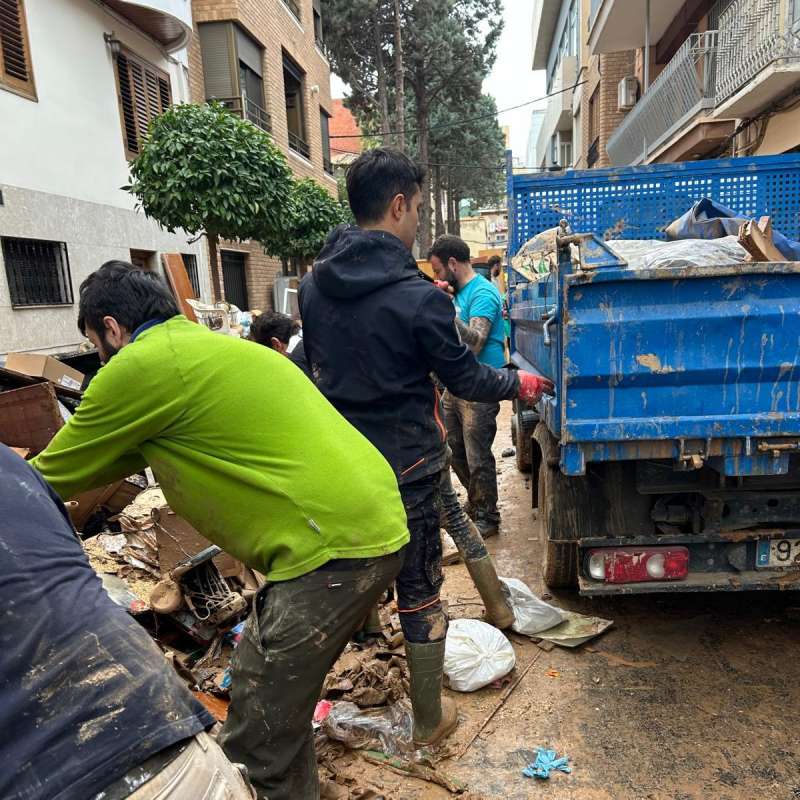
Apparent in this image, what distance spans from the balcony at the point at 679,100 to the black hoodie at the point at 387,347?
9486 mm

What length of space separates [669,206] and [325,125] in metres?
18.3

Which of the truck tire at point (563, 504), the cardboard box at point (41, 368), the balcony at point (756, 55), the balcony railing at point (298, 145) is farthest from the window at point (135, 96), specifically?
the truck tire at point (563, 504)

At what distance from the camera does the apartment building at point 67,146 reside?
707cm

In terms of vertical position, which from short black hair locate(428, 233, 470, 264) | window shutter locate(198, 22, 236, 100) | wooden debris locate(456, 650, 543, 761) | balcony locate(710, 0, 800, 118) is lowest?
→ wooden debris locate(456, 650, 543, 761)

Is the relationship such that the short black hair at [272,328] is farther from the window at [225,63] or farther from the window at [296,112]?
the window at [296,112]

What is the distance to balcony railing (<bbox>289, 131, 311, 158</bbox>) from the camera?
17.4 metres

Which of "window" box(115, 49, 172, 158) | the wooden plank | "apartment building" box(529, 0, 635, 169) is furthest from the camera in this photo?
"apartment building" box(529, 0, 635, 169)

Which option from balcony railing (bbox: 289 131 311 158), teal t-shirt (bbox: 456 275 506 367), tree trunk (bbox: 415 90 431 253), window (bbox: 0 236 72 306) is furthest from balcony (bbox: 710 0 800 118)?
tree trunk (bbox: 415 90 431 253)

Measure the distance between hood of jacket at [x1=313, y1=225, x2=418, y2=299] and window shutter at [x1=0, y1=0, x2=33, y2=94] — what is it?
22.2 ft

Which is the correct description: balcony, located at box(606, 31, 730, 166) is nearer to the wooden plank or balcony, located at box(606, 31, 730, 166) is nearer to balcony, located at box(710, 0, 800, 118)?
balcony, located at box(710, 0, 800, 118)

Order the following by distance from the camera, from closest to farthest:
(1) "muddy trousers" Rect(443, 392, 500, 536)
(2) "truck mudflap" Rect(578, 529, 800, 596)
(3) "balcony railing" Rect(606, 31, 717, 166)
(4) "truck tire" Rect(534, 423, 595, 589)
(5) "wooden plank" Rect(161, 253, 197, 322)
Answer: (2) "truck mudflap" Rect(578, 529, 800, 596) → (4) "truck tire" Rect(534, 423, 595, 589) → (1) "muddy trousers" Rect(443, 392, 500, 536) → (5) "wooden plank" Rect(161, 253, 197, 322) → (3) "balcony railing" Rect(606, 31, 717, 166)

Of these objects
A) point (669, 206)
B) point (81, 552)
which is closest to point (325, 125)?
point (669, 206)

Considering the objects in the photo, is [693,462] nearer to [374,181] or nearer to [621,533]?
[621,533]

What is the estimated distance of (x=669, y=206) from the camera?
15.4ft
